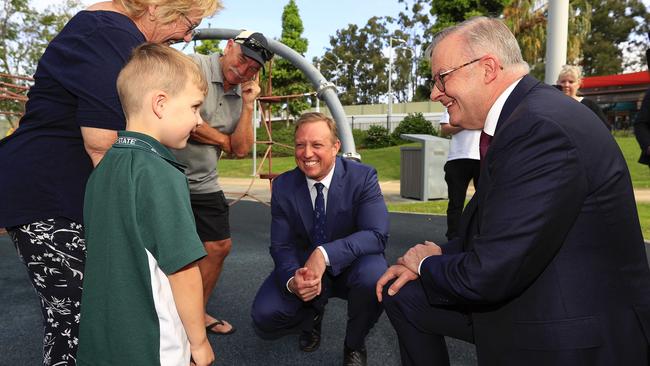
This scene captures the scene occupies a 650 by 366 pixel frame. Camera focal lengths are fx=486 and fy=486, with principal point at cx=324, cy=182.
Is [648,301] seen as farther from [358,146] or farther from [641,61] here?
[641,61]

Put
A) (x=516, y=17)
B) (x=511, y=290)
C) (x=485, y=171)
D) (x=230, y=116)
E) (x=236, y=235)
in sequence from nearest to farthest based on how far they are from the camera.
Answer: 1. (x=511, y=290)
2. (x=485, y=171)
3. (x=230, y=116)
4. (x=236, y=235)
5. (x=516, y=17)

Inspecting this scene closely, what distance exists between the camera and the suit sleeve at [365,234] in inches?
110

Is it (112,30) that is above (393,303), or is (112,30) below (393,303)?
above

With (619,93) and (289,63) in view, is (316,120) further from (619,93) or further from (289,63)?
(619,93)

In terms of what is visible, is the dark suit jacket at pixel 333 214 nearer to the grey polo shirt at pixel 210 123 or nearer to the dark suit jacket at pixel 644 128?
the grey polo shirt at pixel 210 123

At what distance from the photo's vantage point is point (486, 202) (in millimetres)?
1572

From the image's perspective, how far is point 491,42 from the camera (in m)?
1.86

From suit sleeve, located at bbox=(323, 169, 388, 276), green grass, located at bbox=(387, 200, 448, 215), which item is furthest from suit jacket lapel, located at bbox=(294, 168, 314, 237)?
green grass, located at bbox=(387, 200, 448, 215)

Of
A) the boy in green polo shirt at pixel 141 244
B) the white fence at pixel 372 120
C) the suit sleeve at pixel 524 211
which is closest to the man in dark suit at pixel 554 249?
the suit sleeve at pixel 524 211

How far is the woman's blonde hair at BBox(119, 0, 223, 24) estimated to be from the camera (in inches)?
67.2

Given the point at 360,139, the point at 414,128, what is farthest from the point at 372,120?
the point at 414,128

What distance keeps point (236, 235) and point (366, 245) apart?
4.20m

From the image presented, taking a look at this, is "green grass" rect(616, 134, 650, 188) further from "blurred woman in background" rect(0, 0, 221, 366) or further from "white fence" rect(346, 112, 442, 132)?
"white fence" rect(346, 112, 442, 132)

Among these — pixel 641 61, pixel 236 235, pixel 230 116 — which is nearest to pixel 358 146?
pixel 236 235
